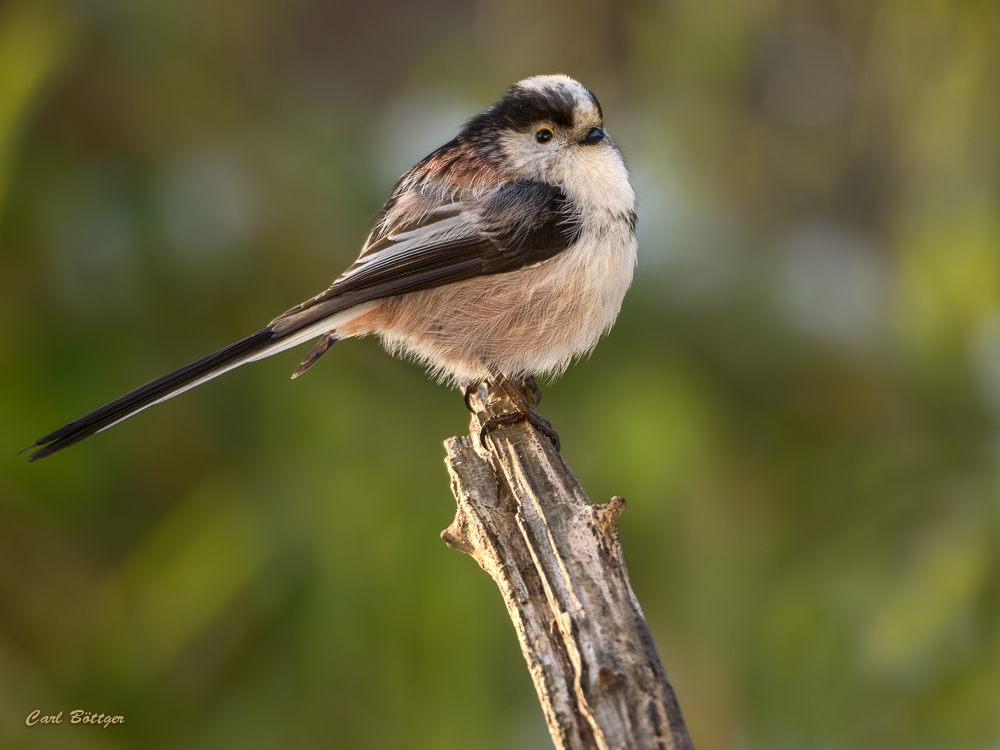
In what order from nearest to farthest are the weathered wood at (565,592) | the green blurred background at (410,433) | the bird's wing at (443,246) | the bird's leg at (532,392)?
the weathered wood at (565,592)
the bird's wing at (443,246)
the green blurred background at (410,433)
the bird's leg at (532,392)

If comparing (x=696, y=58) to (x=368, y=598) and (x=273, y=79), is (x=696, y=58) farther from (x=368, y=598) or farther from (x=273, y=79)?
(x=368, y=598)

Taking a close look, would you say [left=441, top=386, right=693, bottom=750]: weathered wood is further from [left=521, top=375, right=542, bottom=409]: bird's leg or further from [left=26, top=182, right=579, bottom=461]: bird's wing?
[left=521, top=375, right=542, bottom=409]: bird's leg

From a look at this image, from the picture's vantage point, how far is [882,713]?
92.0 inches

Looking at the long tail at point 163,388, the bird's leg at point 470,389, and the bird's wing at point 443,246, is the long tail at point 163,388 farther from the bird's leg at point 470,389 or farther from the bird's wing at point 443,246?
the bird's leg at point 470,389

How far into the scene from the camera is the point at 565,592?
1.49 meters

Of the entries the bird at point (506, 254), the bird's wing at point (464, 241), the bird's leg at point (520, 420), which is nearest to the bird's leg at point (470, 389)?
the bird at point (506, 254)

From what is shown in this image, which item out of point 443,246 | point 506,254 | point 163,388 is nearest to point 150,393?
point 163,388

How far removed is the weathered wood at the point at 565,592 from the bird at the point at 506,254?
0.69 feet

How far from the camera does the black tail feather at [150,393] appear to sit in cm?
178

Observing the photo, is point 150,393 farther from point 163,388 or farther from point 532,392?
point 532,392

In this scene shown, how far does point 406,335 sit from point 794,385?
1192 mm

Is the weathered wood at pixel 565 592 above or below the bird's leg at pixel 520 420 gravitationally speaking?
below

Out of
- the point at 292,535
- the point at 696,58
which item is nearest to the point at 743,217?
the point at 696,58

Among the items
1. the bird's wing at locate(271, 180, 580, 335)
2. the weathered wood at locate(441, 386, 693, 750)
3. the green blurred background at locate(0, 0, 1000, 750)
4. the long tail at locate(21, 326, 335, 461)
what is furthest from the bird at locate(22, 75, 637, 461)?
the green blurred background at locate(0, 0, 1000, 750)
